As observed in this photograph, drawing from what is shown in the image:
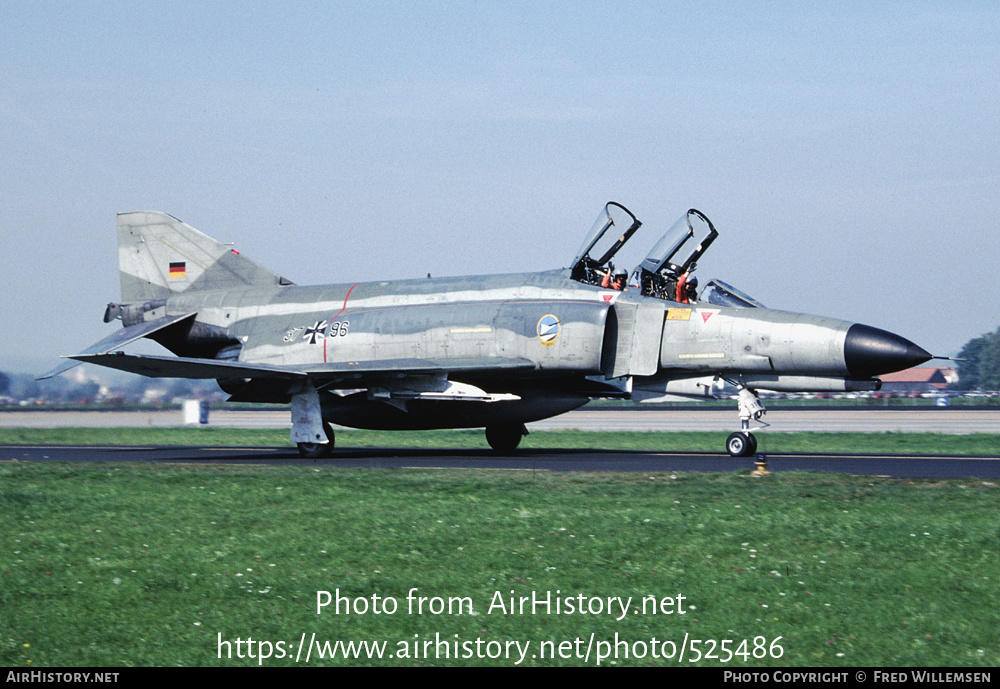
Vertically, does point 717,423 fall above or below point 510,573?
above

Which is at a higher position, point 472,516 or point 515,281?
point 515,281

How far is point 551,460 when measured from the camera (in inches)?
739

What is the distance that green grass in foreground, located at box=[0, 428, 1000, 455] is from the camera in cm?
2541

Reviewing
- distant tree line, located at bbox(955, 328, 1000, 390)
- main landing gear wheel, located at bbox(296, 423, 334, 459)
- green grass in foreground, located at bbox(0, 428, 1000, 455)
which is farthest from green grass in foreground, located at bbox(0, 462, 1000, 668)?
distant tree line, located at bbox(955, 328, 1000, 390)

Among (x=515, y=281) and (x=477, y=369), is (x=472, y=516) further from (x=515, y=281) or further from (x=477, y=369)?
(x=515, y=281)

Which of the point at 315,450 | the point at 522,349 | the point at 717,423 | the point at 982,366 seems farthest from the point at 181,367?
the point at 982,366

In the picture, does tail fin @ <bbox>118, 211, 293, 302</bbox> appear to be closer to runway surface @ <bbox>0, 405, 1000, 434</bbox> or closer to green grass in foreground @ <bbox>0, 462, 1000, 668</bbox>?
green grass in foreground @ <bbox>0, 462, 1000, 668</bbox>

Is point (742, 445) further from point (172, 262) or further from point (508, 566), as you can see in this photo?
point (172, 262)

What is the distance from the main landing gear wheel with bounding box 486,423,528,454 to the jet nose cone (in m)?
7.14

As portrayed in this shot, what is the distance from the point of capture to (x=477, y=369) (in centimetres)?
1950

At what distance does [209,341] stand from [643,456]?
407 inches

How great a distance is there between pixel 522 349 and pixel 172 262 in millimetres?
10124
